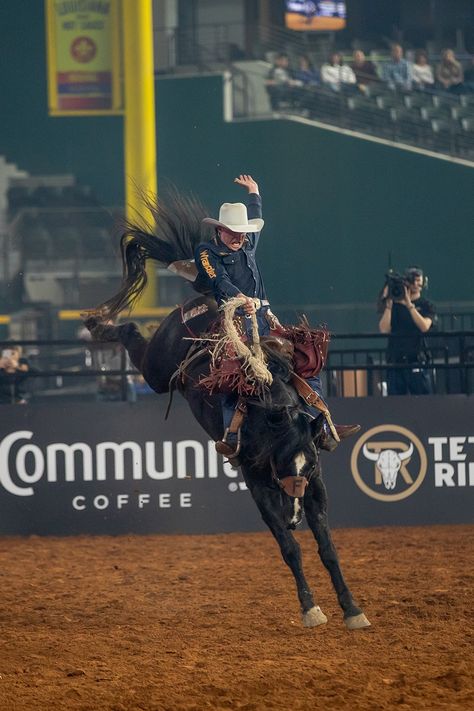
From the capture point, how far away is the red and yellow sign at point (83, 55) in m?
21.0

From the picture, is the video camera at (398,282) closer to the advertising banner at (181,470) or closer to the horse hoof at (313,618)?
the advertising banner at (181,470)

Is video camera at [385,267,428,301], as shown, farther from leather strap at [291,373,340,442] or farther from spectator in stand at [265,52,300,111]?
spectator in stand at [265,52,300,111]

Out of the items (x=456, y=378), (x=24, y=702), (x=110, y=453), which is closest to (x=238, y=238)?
(x=24, y=702)

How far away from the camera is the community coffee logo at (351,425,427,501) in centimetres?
1166

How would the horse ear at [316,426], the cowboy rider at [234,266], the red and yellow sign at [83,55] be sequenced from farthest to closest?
the red and yellow sign at [83,55] < the cowboy rider at [234,266] < the horse ear at [316,426]

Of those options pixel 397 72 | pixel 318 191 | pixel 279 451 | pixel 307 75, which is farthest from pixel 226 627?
pixel 397 72

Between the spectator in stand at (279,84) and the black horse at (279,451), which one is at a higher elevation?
the spectator in stand at (279,84)

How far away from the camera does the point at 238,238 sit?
7816 millimetres

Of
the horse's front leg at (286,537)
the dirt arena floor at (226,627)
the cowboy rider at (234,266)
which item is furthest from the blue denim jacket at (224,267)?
the dirt arena floor at (226,627)

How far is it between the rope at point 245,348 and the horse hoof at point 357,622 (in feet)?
5.17

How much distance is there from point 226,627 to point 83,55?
1596 centimetres

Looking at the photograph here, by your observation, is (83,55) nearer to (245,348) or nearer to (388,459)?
(388,459)

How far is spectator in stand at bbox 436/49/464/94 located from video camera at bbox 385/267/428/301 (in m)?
12.0

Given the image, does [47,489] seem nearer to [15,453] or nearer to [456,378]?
[15,453]
